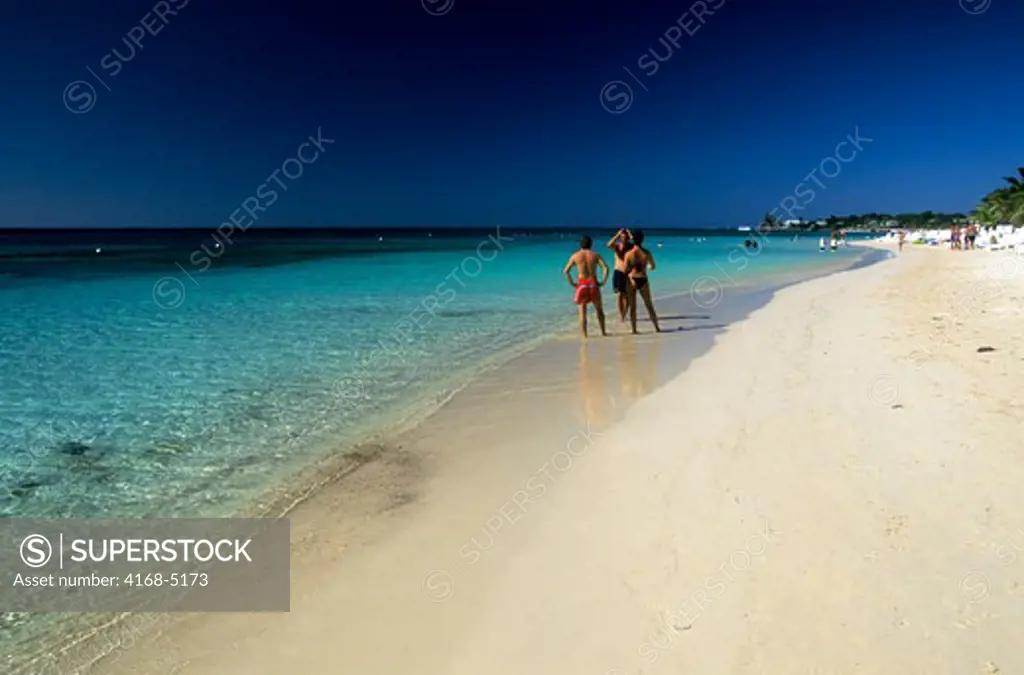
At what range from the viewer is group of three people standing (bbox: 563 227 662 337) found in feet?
41.7

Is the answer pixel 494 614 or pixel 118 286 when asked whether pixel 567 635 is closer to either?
pixel 494 614

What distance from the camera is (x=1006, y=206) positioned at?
188ft

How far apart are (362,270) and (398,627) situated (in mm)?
34932

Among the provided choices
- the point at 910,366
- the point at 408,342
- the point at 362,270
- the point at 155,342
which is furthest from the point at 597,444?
the point at 362,270

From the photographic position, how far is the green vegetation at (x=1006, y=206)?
52.9 m

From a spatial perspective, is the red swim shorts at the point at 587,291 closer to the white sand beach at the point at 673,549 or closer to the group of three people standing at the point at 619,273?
the group of three people standing at the point at 619,273

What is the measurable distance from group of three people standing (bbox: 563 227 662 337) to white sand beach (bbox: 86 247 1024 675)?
539cm

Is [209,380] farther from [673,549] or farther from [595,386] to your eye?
[673,549]

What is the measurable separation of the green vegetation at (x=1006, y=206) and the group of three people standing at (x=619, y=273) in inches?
2127

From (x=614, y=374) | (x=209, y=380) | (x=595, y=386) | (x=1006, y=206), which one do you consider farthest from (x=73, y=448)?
(x=1006, y=206)

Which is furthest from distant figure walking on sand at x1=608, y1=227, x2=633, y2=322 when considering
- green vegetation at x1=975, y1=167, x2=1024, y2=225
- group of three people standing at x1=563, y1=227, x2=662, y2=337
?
green vegetation at x1=975, y1=167, x2=1024, y2=225

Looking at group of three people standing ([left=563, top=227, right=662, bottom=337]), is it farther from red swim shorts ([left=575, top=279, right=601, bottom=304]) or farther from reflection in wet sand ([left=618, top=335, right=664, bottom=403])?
reflection in wet sand ([left=618, top=335, right=664, bottom=403])

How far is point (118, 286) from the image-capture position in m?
26.1

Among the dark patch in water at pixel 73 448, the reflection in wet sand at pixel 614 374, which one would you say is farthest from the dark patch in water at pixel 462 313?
the dark patch in water at pixel 73 448
